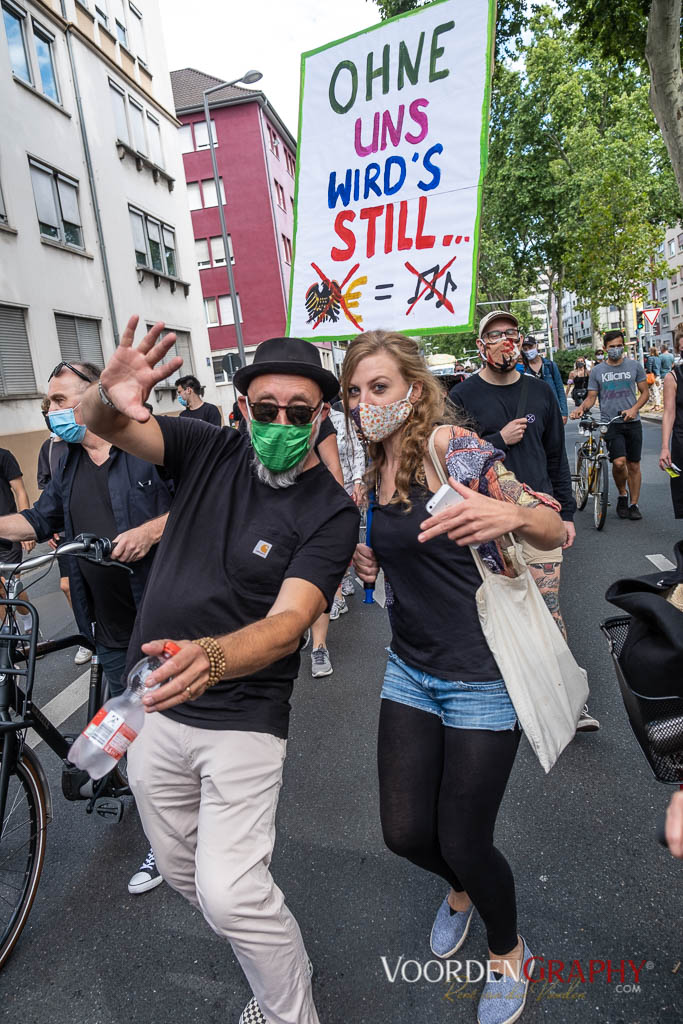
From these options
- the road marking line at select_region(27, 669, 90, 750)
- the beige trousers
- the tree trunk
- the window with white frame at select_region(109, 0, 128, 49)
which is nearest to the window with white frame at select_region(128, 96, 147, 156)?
the window with white frame at select_region(109, 0, 128, 49)

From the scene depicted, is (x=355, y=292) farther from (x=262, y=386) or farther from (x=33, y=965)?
(x=33, y=965)

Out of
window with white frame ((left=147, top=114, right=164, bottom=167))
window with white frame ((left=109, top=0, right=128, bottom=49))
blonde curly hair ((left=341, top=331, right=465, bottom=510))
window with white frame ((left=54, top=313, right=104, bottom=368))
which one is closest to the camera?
blonde curly hair ((left=341, top=331, right=465, bottom=510))

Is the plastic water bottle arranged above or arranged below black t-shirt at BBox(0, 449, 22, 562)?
above

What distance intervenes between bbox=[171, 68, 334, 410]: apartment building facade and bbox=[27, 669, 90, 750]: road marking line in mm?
34189

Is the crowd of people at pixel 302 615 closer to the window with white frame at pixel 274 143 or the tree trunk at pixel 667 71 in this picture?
the tree trunk at pixel 667 71

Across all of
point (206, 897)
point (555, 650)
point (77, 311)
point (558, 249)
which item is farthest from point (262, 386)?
point (558, 249)

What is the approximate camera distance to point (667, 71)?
388 inches

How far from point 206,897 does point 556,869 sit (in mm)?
1543

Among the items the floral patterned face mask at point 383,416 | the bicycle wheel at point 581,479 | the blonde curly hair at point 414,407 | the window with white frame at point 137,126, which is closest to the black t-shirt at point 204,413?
the bicycle wheel at point 581,479

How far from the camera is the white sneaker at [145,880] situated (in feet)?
9.78

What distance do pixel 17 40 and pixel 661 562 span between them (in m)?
17.7

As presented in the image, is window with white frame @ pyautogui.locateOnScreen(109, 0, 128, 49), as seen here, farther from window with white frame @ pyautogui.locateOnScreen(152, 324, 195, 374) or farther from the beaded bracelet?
the beaded bracelet

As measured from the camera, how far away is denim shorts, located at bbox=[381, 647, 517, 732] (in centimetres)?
220

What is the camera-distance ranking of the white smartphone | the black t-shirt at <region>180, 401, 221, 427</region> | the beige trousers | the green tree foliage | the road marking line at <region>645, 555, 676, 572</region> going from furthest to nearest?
1. the green tree foliage
2. the black t-shirt at <region>180, 401, 221, 427</region>
3. the road marking line at <region>645, 555, 676, 572</region>
4. the white smartphone
5. the beige trousers
